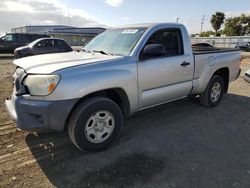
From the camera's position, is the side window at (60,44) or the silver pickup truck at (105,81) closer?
the silver pickup truck at (105,81)

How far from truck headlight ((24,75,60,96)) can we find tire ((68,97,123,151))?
0.47 m

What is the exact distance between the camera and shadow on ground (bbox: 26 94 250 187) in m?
3.07

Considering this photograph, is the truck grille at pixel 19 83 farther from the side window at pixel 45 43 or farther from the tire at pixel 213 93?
the side window at pixel 45 43

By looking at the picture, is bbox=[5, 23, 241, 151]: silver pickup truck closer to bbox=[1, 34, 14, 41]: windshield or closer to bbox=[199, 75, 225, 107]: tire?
bbox=[199, 75, 225, 107]: tire

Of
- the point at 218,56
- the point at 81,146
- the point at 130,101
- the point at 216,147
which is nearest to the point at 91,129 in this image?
the point at 81,146

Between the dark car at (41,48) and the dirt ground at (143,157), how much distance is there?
1055 centimetres

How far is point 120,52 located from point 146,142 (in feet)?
4.95

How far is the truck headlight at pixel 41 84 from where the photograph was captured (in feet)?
10.4

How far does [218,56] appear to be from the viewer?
5699 mm

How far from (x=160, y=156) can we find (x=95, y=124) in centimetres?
103

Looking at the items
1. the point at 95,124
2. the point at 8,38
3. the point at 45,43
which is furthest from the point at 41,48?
the point at 95,124

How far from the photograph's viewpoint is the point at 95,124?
362 centimetres

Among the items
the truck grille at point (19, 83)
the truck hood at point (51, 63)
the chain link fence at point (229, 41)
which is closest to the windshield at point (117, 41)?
the truck hood at point (51, 63)

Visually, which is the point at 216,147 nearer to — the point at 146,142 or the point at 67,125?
the point at 146,142
